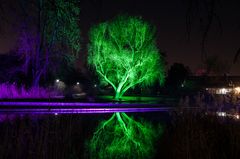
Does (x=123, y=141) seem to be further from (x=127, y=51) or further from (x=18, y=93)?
(x=127, y=51)

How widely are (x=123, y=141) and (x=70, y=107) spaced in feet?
27.2

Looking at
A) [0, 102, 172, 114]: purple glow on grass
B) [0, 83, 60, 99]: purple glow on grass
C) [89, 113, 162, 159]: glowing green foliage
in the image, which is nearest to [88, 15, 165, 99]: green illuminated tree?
[0, 83, 60, 99]: purple glow on grass

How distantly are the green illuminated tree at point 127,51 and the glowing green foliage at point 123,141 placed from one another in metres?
16.0

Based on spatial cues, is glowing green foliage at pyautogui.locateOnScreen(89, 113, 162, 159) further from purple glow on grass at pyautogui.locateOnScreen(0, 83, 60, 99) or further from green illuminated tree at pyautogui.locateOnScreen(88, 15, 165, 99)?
green illuminated tree at pyautogui.locateOnScreen(88, 15, 165, 99)

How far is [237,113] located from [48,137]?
4680mm

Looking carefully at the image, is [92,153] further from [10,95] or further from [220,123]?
[10,95]

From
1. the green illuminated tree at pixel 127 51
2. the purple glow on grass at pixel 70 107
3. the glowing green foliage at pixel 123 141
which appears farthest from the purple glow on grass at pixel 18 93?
the glowing green foliage at pixel 123 141

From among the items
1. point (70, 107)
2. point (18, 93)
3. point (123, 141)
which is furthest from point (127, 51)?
point (123, 141)

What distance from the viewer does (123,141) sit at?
9.23m

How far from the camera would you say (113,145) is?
8.66 meters

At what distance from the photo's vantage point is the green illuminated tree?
27906 millimetres

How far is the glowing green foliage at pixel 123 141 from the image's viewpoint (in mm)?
7680

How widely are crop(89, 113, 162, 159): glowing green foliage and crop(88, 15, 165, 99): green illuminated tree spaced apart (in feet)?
52.5

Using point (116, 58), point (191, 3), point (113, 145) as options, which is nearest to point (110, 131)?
point (113, 145)
